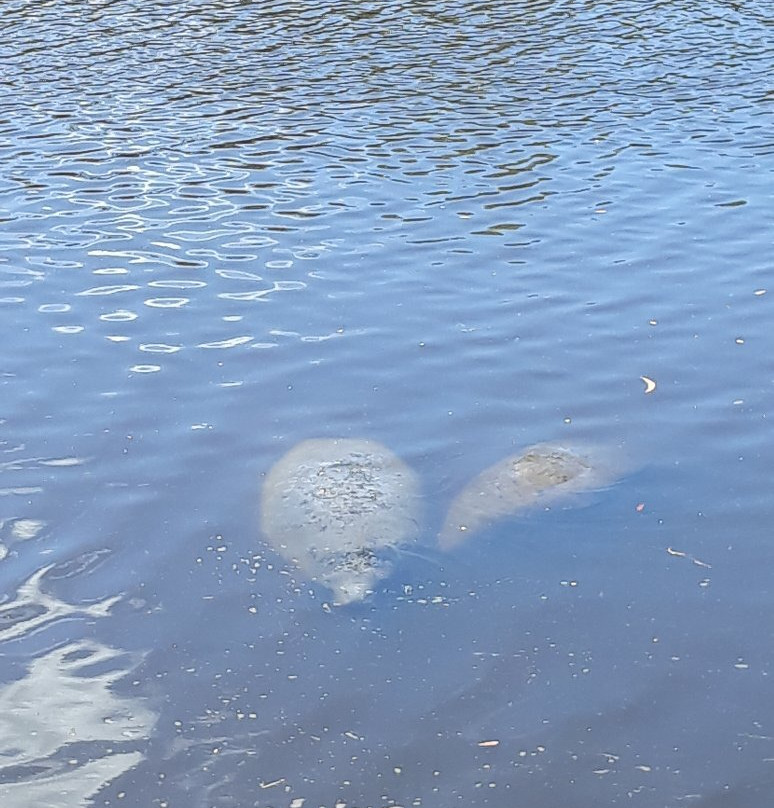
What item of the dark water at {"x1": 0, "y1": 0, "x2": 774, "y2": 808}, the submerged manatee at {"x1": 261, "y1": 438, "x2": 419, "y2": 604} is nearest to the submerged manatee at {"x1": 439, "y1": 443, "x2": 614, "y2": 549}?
the dark water at {"x1": 0, "y1": 0, "x2": 774, "y2": 808}

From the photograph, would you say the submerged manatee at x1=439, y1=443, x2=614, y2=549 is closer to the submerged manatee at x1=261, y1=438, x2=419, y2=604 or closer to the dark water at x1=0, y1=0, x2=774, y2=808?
the dark water at x1=0, y1=0, x2=774, y2=808

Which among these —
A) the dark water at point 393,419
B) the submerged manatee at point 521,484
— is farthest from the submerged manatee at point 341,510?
the submerged manatee at point 521,484

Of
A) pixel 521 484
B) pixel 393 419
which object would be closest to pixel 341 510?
pixel 521 484

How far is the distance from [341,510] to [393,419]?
1.19 metres

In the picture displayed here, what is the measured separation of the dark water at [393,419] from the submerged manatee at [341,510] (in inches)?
5.0

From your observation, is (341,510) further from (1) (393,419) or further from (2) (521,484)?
(1) (393,419)

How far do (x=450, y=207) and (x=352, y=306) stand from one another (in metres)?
2.49

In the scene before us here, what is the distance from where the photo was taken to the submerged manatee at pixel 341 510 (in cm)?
652

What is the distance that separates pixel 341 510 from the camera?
7020 millimetres

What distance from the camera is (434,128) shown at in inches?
565

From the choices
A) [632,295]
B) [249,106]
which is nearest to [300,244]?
[632,295]

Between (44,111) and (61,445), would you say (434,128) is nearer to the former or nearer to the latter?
(44,111)

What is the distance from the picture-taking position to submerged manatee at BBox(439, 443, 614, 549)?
6938mm

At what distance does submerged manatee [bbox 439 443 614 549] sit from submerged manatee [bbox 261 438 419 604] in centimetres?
25
